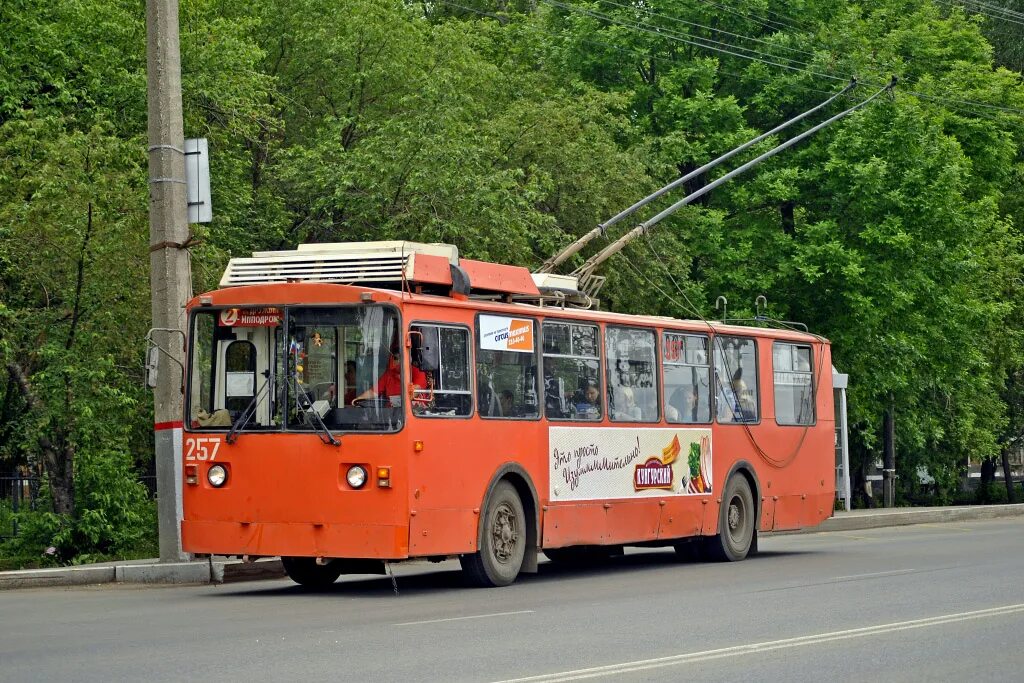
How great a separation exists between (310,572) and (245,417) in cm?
213

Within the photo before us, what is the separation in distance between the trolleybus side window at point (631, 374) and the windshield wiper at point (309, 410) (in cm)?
448

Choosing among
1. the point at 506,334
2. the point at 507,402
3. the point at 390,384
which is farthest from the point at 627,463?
the point at 390,384

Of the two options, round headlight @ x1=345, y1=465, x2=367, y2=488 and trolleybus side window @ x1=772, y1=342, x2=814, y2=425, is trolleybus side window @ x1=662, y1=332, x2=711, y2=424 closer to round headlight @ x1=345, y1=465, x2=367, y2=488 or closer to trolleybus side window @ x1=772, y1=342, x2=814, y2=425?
trolleybus side window @ x1=772, y1=342, x2=814, y2=425

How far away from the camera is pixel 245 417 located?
623 inches

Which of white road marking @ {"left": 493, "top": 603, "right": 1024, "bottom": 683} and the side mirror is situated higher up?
the side mirror

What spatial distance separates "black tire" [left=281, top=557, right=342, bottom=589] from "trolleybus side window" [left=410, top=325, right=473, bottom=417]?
214cm

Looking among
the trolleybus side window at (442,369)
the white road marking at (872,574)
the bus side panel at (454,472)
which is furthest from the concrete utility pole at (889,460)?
the trolleybus side window at (442,369)

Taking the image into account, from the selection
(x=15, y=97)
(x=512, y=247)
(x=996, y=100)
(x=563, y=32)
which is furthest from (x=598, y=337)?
(x=996, y=100)

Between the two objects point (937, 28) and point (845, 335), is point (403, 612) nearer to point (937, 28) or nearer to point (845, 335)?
point (845, 335)

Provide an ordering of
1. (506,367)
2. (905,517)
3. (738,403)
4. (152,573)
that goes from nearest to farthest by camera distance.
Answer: (506,367) < (152,573) < (738,403) < (905,517)

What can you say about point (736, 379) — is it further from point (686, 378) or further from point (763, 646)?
point (763, 646)

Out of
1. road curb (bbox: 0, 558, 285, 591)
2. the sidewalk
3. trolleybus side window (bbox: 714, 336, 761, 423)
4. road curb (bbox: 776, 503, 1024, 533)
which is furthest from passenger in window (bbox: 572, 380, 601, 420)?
road curb (bbox: 776, 503, 1024, 533)

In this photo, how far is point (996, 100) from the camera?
42406 millimetres

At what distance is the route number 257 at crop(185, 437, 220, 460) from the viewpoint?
15.9 meters
